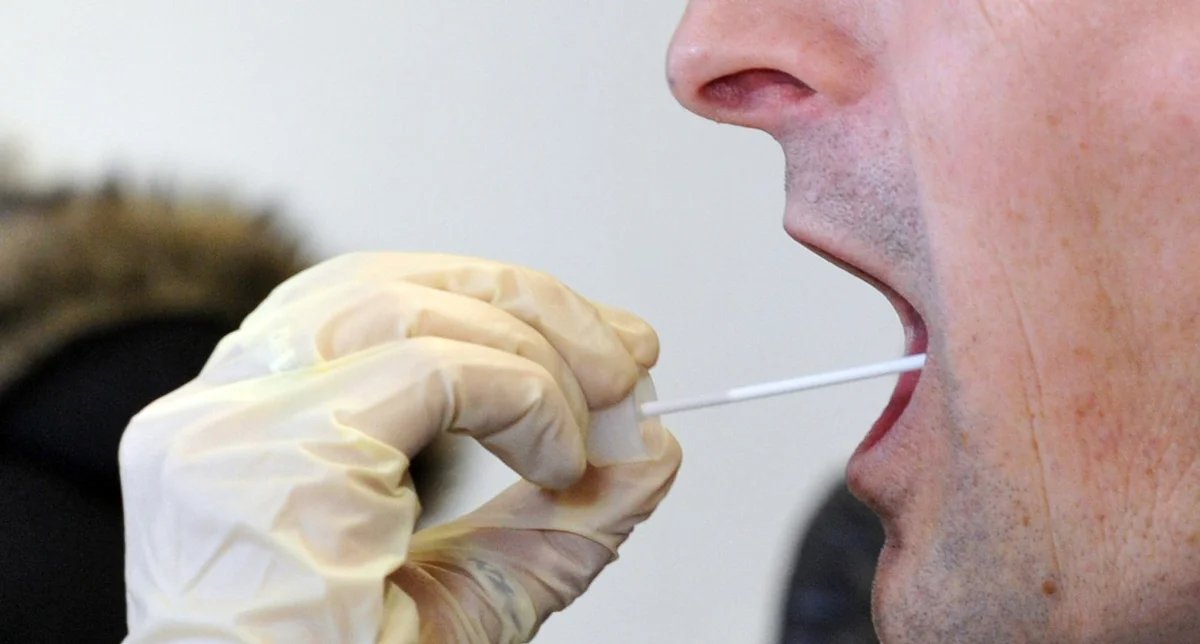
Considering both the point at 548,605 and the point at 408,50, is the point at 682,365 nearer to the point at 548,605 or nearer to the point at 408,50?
the point at 408,50

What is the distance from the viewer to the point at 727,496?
157 cm

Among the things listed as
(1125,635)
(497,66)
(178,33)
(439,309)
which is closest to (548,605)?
(439,309)

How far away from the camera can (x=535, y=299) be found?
2.57 feet

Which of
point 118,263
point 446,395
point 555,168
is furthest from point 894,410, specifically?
point 555,168

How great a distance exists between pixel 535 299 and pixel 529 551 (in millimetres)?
216

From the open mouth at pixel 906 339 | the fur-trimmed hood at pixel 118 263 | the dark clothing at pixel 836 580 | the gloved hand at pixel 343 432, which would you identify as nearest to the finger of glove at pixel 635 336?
the gloved hand at pixel 343 432

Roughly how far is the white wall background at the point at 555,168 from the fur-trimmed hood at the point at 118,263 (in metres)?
0.39

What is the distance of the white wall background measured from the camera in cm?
151

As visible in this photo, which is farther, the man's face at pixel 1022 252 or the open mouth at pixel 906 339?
the open mouth at pixel 906 339

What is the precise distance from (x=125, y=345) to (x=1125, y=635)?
0.87 metres

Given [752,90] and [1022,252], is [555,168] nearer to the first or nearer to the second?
[752,90]

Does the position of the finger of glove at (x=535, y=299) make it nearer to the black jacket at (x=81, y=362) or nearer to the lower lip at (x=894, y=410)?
the lower lip at (x=894, y=410)

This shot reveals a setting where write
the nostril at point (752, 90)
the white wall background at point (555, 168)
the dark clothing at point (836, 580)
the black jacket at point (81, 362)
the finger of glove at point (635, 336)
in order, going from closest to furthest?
the nostril at point (752, 90) → the finger of glove at point (635, 336) → the black jacket at point (81, 362) → the dark clothing at point (836, 580) → the white wall background at point (555, 168)

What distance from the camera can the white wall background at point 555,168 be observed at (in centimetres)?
151
